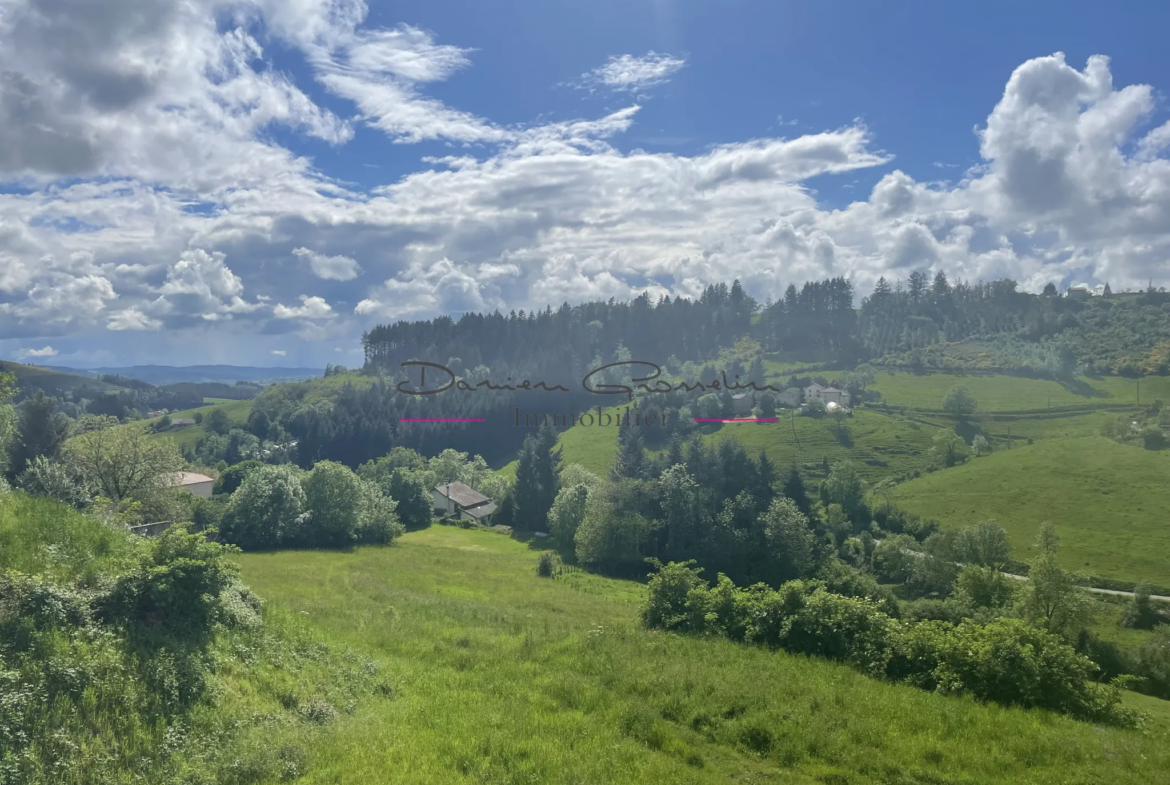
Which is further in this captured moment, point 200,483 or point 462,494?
point 462,494

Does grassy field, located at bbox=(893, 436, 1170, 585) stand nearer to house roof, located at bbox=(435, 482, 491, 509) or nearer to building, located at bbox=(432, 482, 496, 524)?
building, located at bbox=(432, 482, 496, 524)

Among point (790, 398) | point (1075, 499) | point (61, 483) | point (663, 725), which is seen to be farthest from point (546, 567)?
point (790, 398)

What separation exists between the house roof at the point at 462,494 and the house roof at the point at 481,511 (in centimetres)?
116

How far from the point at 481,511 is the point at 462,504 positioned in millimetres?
3470

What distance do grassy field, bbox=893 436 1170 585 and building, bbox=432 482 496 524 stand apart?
206 feet

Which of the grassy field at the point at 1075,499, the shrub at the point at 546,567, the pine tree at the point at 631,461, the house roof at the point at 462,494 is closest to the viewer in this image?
the shrub at the point at 546,567

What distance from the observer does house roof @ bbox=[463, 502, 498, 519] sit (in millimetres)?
94500

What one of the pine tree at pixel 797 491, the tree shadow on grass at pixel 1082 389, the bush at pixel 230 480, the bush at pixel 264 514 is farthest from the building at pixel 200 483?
the tree shadow on grass at pixel 1082 389

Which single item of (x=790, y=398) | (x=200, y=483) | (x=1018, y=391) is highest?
(x=1018, y=391)

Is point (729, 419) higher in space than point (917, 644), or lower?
lower

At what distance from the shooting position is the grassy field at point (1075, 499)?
75500 mm

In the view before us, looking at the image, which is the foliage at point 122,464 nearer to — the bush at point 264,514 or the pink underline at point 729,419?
the bush at point 264,514

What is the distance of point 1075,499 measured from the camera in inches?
3605

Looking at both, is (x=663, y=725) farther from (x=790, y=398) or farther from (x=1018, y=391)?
(x=1018, y=391)
